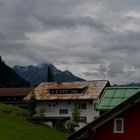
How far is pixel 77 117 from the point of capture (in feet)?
273

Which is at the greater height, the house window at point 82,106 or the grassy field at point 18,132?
the house window at point 82,106

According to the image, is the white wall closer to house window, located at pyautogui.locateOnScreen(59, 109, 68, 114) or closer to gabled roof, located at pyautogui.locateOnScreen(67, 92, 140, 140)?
house window, located at pyautogui.locateOnScreen(59, 109, 68, 114)

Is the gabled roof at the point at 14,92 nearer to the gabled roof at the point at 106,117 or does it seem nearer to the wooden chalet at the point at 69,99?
the wooden chalet at the point at 69,99

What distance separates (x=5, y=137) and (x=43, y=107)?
43023 mm

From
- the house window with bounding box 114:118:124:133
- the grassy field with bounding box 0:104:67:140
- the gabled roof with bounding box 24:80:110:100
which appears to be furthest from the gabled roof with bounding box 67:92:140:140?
the gabled roof with bounding box 24:80:110:100

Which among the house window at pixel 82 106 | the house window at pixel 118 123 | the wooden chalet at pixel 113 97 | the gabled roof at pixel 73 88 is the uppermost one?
the gabled roof at pixel 73 88

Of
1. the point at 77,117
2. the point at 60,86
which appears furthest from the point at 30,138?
the point at 60,86

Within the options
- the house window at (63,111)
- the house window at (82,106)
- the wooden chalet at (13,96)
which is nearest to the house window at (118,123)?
the house window at (82,106)

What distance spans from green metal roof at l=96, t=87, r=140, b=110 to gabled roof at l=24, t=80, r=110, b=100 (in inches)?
2553

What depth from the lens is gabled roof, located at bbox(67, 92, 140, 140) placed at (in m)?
20.1

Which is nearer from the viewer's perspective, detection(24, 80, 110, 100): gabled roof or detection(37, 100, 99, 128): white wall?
detection(37, 100, 99, 128): white wall

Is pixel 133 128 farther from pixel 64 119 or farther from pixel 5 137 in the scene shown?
pixel 64 119

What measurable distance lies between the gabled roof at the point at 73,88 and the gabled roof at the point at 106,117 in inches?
2894

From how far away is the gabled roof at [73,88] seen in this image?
316 ft
